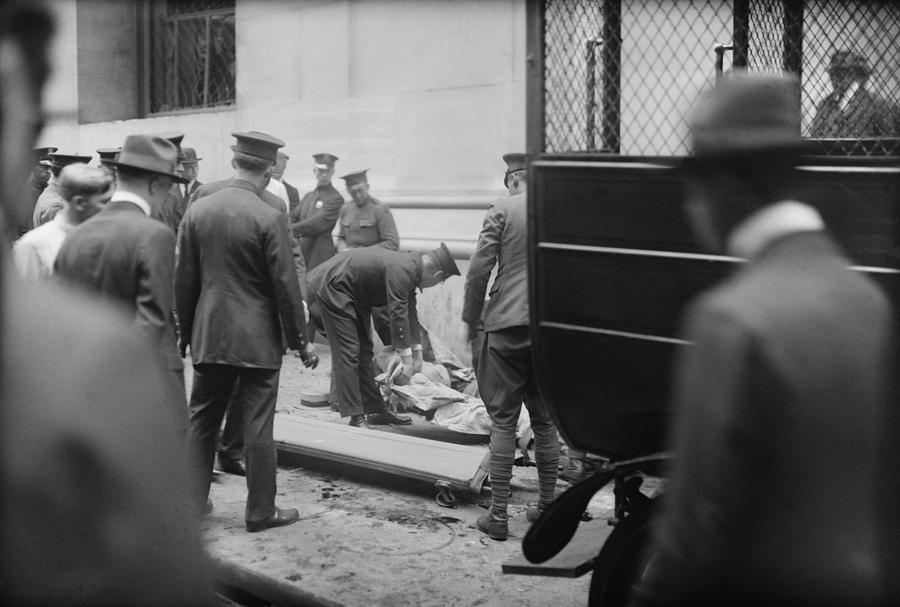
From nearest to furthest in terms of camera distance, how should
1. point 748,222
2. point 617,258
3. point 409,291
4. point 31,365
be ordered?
1. point 31,365
2. point 748,222
3. point 617,258
4. point 409,291

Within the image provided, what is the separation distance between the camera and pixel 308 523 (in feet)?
20.0

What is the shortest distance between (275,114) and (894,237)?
1072cm

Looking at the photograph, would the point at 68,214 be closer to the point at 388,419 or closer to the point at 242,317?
the point at 242,317

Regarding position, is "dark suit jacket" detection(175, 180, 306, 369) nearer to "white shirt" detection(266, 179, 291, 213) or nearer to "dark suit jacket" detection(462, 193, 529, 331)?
"dark suit jacket" detection(462, 193, 529, 331)

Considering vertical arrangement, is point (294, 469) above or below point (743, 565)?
below

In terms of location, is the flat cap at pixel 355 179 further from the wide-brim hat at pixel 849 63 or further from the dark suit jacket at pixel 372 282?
the wide-brim hat at pixel 849 63

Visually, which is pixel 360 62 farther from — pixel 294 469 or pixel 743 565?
pixel 743 565

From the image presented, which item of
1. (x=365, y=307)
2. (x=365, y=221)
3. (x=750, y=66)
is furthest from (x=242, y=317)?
(x=365, y=221)

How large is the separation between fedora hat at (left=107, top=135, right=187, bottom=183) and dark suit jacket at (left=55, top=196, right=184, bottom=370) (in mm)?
Result: 232

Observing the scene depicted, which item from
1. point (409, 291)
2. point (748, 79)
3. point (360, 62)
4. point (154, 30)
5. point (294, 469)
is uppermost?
point (154, 30)

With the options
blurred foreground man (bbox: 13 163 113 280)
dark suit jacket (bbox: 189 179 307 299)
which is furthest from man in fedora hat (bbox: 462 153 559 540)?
dark suit jacket (bbox: 189 179 307 299)

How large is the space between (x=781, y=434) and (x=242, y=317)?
4.26 meters

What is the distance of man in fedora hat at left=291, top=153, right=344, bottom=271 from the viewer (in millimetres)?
11516

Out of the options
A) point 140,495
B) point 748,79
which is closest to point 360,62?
point 748,79
